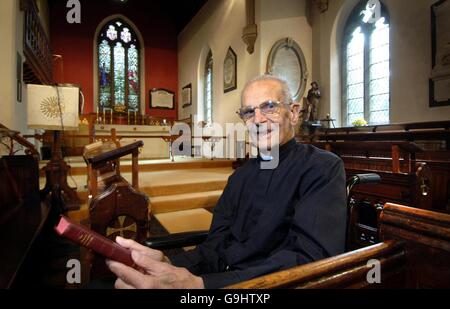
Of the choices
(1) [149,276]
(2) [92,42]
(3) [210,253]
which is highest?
(2) [92,42]

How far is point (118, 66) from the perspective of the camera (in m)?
10.5

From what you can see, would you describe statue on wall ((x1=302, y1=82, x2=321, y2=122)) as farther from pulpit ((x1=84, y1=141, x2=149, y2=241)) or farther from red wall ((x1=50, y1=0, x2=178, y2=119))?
red wall ((x1=50, y1=0, x2=178, y2=119))

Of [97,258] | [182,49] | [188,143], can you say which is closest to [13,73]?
[97,258]

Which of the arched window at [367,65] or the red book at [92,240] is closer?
the red book at [92,240]

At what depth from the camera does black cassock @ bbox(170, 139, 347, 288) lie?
0.88 metres

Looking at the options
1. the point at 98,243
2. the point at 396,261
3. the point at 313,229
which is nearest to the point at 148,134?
the point at 313,229

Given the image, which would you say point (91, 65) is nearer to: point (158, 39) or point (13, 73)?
point (158, 39)

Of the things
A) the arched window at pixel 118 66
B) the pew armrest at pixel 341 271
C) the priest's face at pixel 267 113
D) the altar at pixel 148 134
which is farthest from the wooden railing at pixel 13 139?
the arched window at pixel 118 66

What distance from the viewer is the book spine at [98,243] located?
21.5 inches

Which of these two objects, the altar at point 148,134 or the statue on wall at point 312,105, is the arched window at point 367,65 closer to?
the statue on wall at point 312,105

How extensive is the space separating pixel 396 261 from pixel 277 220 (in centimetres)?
41

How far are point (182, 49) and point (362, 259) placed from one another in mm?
11271

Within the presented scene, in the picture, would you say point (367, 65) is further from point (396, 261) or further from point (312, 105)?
point (396, 261)

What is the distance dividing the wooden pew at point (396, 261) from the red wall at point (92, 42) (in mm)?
10058
